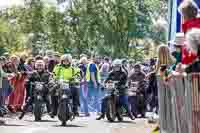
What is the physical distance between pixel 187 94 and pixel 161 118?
136 inches

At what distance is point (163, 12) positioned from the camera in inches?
1900

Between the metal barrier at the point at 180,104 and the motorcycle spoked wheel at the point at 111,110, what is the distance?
8.85 metres

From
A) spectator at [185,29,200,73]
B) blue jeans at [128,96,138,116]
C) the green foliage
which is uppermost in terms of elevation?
the green foliage

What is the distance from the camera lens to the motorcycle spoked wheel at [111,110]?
67.5ft

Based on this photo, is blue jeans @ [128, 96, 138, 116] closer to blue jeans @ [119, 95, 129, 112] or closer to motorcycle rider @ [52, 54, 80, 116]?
blue jeans @ [119, 95, 129, 112]

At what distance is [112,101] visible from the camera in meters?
20.8

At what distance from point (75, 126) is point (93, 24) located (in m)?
26.5

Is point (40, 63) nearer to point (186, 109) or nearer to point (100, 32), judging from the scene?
point (186, 109)

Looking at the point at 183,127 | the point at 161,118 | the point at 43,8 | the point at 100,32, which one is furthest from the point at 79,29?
the point at 183,127

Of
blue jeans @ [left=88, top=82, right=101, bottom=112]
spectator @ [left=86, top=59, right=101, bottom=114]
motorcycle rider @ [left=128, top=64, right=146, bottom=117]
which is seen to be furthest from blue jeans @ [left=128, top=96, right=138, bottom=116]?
blue jeans @ [left=88, top=82, right=101, bottom=112]

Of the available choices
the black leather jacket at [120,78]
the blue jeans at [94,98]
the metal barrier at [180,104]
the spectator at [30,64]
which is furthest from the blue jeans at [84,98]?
the metal barrier at [180,104]

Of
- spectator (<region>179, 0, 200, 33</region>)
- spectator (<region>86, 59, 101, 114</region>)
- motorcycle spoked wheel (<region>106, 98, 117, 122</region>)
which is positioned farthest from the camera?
spectator (<region>86, 59, 101, 114</region>)

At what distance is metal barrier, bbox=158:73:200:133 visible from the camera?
7.95 meters

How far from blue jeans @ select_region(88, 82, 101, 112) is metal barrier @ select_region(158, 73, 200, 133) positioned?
42.4ft
